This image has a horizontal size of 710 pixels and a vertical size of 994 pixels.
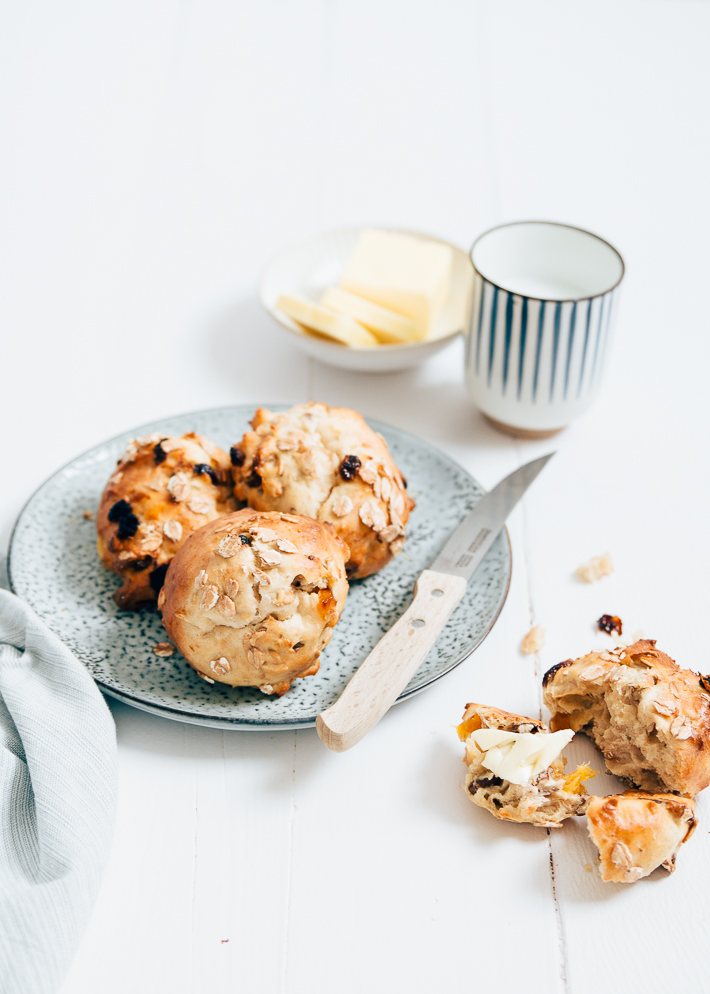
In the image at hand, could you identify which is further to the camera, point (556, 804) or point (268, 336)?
point (268, 336)

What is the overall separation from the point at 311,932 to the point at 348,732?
294 millimetres

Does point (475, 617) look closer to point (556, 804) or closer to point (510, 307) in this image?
point (556, 804)

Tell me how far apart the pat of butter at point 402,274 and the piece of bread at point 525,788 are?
1237 millimetres

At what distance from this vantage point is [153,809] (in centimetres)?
151

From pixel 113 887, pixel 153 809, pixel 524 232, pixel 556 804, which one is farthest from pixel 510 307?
pixel 113 887

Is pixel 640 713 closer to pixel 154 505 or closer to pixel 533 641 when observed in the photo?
pixel 533 641

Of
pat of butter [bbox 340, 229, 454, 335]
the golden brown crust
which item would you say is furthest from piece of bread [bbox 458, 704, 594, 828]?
pat of butter [bbox 340, 229, 454, 335]

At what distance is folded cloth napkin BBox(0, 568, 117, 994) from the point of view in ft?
4.15

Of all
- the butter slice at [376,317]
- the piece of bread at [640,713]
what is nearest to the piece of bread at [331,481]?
the piece of bread at [640,713]

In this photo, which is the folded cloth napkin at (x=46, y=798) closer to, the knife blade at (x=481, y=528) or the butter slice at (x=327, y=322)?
the knife blade at (x=481, y=528)

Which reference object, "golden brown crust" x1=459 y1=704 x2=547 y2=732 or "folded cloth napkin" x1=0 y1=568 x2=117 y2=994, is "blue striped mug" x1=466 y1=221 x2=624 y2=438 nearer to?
"golden brown crust" x1=459 y1=704 x2=547 y2=732

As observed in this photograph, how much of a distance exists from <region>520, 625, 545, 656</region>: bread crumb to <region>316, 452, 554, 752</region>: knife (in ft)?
0.56

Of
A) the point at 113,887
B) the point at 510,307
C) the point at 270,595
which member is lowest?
the point at 113,887

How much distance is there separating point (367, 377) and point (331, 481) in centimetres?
90
